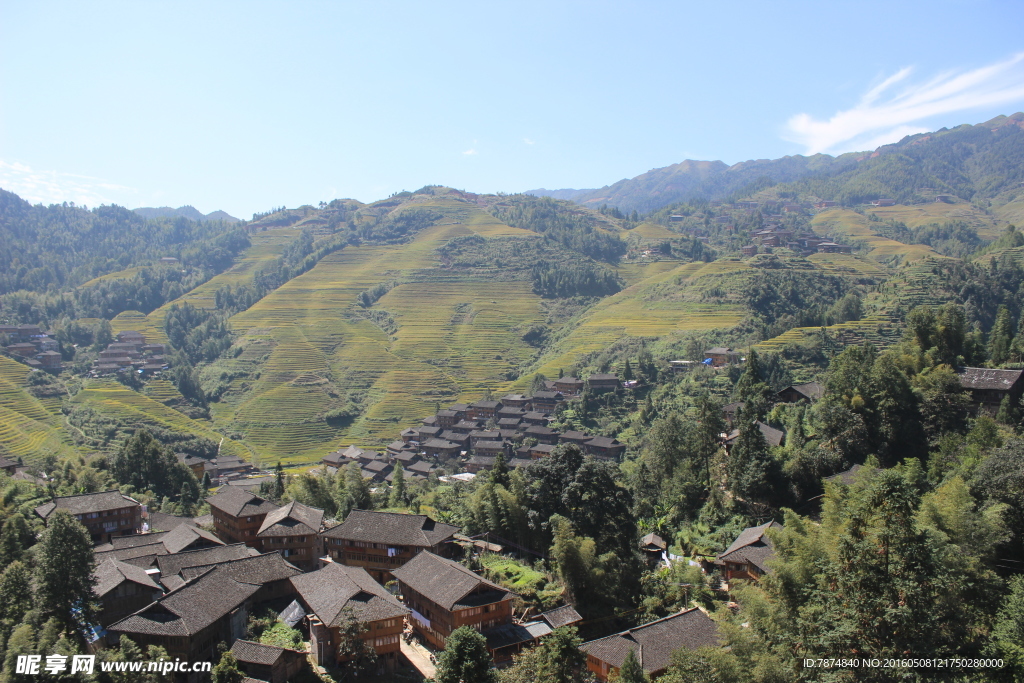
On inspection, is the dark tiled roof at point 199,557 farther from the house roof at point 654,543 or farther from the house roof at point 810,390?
the house roof at point 810,390

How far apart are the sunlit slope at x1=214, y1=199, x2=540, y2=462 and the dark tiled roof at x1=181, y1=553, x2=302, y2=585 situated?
43856 millimetres

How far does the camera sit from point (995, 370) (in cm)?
3353

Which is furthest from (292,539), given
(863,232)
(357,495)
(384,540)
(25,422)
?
(863,232)

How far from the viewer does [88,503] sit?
115ft

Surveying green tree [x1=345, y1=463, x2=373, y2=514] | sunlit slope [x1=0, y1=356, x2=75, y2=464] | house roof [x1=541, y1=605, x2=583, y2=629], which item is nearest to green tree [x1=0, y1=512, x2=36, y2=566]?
green tree [x1=345, y1=463, x2=373, y2=514]

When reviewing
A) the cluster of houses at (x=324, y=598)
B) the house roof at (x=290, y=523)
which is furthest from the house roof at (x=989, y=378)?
the house roof at (x=290, y=523)

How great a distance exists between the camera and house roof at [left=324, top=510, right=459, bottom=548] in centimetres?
2909

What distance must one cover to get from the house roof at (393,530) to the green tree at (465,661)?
30.1ft

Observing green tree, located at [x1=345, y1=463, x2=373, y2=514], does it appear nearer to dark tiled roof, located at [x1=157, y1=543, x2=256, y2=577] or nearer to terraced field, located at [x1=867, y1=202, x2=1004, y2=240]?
dark tiled roof, located at [x1=157, y1=543, x2=256, y2=577]

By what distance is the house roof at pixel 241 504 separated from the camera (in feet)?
111

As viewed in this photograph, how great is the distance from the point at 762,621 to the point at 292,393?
7375 centimetres

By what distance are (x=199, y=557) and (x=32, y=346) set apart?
85599 mm

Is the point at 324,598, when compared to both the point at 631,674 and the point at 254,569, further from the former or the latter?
the point at 631,674

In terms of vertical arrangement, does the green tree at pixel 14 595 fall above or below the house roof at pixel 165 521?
above
